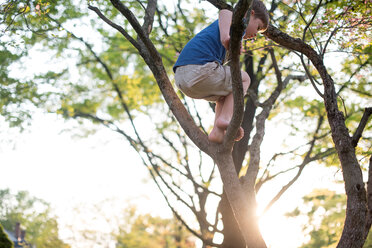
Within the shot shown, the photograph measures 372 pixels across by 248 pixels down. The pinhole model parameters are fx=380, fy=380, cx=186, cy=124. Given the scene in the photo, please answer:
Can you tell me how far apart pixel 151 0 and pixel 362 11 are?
2161mm

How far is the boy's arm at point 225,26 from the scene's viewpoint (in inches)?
99.8

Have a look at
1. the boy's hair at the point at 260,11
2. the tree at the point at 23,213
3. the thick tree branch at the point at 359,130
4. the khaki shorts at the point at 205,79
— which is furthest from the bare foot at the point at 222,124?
the tree at the point at 23,213

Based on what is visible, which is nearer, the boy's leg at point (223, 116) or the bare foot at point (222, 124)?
the boy's leg at point (223, 116)

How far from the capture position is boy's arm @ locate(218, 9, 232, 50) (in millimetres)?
2535

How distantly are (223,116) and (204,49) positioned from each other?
0.51 meters

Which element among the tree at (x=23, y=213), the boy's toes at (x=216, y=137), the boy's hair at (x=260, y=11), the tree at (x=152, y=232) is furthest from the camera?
the tree at (x=23, y=213)

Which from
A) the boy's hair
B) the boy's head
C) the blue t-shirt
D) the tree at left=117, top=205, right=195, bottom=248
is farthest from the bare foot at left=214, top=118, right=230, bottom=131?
the tree at left=117, top=205, right=195, bottom=248

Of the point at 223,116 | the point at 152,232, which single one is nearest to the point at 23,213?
the point at 152,232

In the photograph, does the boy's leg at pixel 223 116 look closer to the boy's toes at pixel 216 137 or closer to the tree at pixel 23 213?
the boy's toes at pixel 216 137

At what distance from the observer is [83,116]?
9.59 meters

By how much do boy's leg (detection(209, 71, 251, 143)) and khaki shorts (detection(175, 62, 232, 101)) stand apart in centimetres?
8

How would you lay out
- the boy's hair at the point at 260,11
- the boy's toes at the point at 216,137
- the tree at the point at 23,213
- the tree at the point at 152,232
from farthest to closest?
the tree at the point at 23,213 < the tree at the point at 152,232 < the boy's hair at the point at 260,11 < the boy's toes at the point at 216,137

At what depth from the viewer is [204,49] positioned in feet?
9.05

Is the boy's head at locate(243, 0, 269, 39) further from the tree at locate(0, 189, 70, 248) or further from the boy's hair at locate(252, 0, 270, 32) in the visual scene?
the tree at locate(0, 189, 70, 248)
